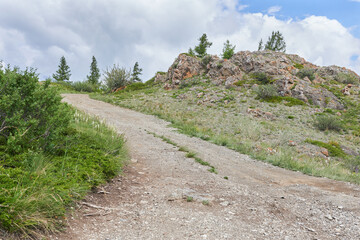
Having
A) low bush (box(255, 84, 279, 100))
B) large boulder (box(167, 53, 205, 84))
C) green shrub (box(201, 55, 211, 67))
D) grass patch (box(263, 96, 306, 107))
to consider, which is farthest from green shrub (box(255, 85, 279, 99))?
green shrub (box(201, 55, 211, 67))

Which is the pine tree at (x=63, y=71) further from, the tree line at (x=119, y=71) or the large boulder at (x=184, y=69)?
the large boulder at (x=184, y=69)

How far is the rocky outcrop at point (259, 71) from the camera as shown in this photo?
24.8 metres

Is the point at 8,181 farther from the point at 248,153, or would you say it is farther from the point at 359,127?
the point at 359,127

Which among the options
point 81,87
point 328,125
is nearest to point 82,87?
point 81,87

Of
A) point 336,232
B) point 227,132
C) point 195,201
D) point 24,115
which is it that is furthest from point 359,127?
point 24,115

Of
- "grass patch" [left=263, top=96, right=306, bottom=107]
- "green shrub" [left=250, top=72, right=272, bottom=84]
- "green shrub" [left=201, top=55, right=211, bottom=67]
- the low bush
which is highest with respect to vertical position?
"green shrub" [left=201, top=55, right=211, bottom=67]

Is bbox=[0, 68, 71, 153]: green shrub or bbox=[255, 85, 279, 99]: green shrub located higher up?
bbox=[255, 85, 279, 99]: green shrub

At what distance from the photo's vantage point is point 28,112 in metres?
4.05

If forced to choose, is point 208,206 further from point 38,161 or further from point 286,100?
point 286,100

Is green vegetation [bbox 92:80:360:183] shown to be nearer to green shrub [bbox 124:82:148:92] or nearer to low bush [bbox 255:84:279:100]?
low bush [bbox 255:84:279:100]

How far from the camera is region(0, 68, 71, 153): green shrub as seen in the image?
3.67 metres

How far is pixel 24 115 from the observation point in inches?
159

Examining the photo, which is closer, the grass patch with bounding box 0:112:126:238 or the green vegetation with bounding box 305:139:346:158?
the grass patch with bounding box 0:112:126:238

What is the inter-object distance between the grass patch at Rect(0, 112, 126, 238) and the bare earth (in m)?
0.25
